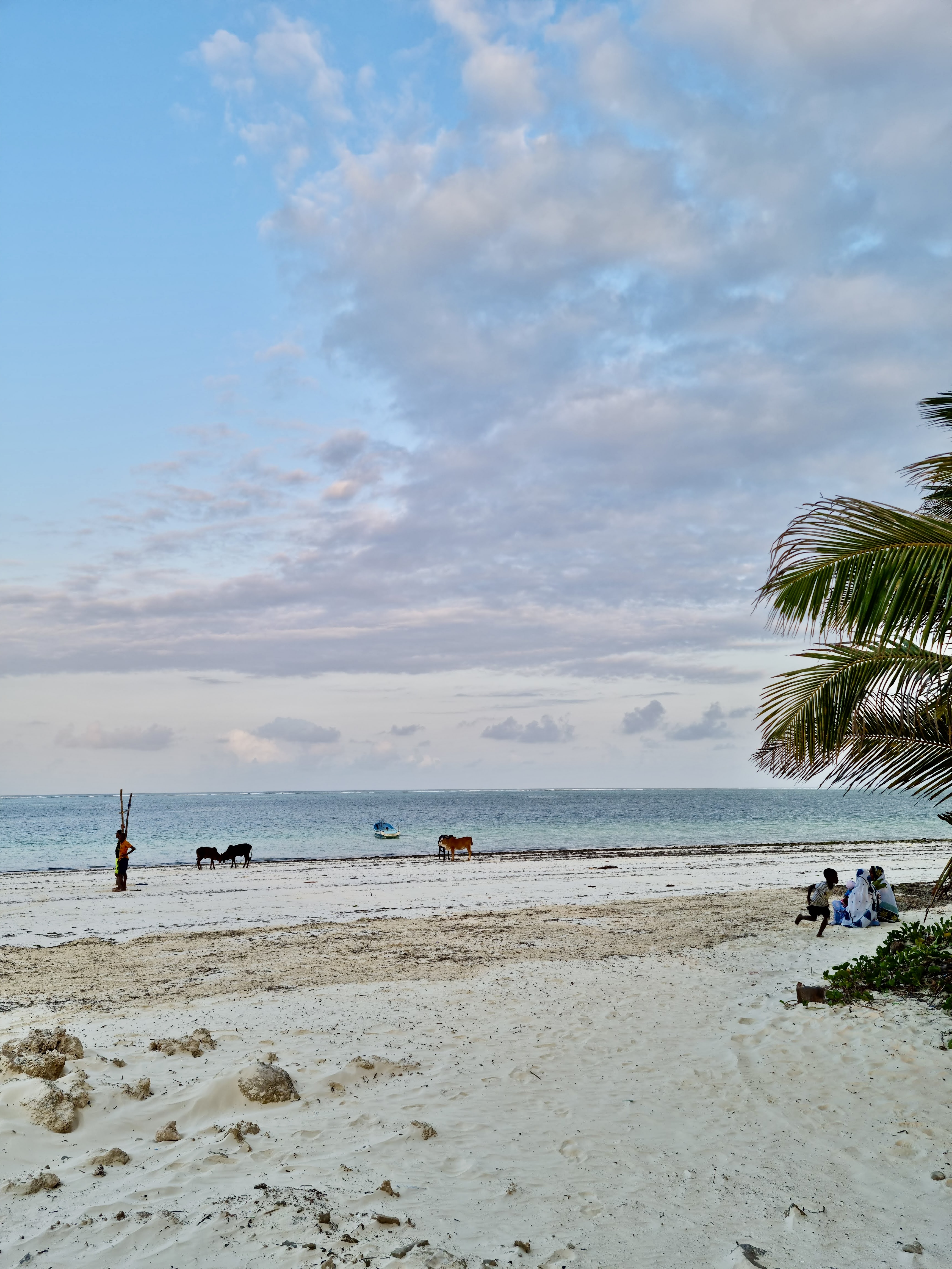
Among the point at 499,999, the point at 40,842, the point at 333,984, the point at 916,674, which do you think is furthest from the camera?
the point at 40,842

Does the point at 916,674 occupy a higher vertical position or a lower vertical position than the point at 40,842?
higher

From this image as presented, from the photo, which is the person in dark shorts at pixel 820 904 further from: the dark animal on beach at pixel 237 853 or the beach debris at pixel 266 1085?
the dark animal on beach at pixel 237 853

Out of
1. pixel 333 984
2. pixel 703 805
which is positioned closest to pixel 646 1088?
pixel 333 984

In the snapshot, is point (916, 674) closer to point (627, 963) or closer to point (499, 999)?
point (499, 999)

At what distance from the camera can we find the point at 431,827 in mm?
65375

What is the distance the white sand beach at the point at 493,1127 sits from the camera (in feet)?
13.2

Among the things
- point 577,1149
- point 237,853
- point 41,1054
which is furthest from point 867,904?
point 237,853

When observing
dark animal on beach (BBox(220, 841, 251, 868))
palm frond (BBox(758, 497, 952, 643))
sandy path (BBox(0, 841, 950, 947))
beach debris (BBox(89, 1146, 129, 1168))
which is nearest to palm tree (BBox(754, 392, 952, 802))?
palm frond (BBox(758, 497, 952, 643))

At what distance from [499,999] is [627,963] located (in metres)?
2.73

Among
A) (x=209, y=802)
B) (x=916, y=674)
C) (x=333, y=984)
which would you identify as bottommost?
(x=209, y=802)

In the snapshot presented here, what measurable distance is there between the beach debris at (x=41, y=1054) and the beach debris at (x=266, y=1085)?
1.34m

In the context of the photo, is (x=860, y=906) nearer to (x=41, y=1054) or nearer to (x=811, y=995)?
(x=811, y=995)

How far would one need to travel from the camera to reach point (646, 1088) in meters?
6.26

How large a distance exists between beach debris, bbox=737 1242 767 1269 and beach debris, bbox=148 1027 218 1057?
14.7 feet
